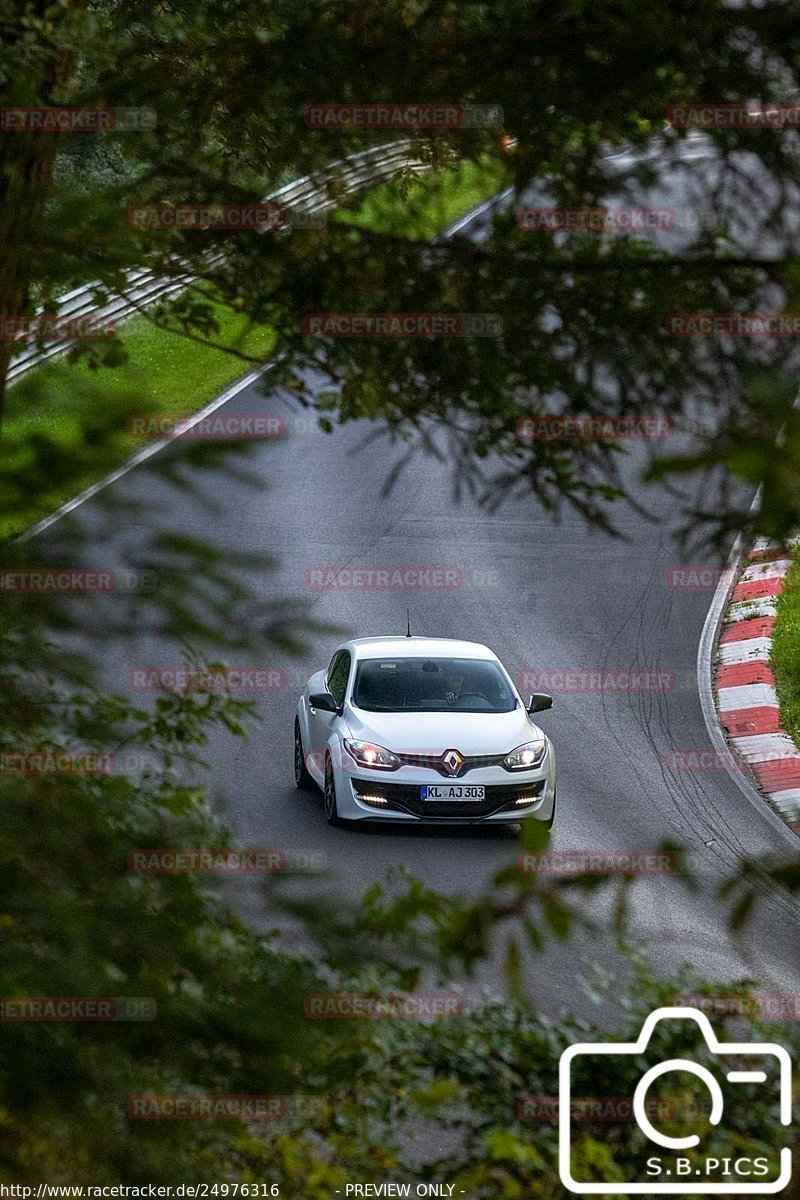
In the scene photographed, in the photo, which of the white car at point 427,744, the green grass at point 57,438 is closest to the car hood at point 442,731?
the white car at point 427,744

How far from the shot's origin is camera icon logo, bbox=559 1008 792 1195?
3.94 metres

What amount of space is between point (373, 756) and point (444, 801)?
2.39 feet

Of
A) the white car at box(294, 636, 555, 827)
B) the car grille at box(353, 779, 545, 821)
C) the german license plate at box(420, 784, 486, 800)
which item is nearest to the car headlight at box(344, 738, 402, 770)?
the white car at box(294, 636, 555, 827)

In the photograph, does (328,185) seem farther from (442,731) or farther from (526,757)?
(526,757)

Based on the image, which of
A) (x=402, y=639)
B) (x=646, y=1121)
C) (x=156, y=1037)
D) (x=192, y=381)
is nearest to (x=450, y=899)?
(x=156, y=1037)

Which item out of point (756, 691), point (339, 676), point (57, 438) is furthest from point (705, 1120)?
point (756, 691)

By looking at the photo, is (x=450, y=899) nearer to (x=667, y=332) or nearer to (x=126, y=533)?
(x=126, y=533)

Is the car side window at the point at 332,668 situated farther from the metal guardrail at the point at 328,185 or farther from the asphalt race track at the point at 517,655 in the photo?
the metal guardrail at the point at 328,185

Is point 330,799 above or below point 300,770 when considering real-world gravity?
above

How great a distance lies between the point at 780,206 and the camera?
4645mm

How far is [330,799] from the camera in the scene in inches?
481

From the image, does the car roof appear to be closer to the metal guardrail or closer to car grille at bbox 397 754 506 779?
car grille at bbox 397 754 506 779

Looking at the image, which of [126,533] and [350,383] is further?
[350,383]

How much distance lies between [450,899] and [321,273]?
7.31 feet
